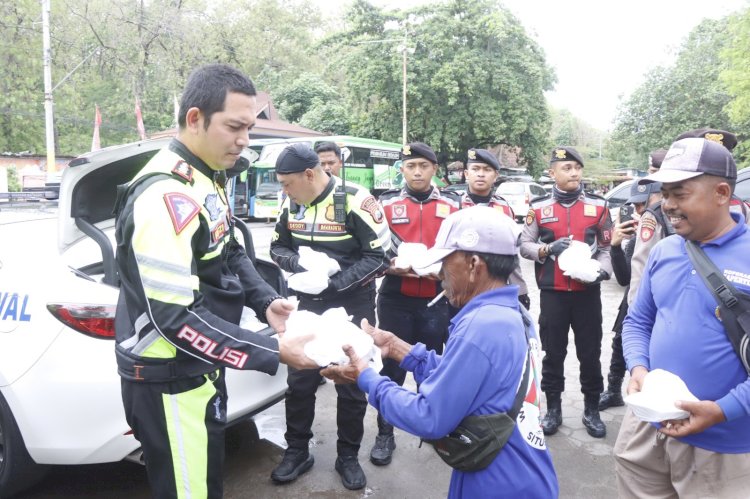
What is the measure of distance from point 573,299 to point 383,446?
1.67 meters

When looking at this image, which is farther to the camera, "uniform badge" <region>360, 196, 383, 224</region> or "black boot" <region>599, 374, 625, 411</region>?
"black boot" <region>599, 374, 625, 411</region>

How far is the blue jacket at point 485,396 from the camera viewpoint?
A: 1613mm

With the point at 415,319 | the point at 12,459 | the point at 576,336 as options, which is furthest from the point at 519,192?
the point at 12,459

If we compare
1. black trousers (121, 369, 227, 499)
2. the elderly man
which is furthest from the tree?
black trousers (121, 369, 227, 499)

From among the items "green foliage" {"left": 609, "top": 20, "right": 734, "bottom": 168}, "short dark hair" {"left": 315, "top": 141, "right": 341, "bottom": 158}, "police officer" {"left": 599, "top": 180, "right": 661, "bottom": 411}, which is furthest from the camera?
"green foliage" {"left": 609, "top": 20, "right": 734, "bottom": 168}

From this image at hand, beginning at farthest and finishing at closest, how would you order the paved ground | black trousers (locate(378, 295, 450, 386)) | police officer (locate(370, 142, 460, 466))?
black trousers (locate(378, 295, 450, 386)) → police officer (locate(370, 142, 460, 466)) → the paved ground

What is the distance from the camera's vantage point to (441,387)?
5.34 feet

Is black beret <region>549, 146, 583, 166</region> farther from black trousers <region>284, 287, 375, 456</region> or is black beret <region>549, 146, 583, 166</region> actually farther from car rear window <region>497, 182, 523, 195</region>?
car rear window <region>497, 182, 523, 195</region>

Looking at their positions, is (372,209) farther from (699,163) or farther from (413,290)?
(699,163)

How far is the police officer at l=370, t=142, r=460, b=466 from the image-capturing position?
3.68m

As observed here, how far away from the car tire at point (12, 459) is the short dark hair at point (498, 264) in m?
2.43

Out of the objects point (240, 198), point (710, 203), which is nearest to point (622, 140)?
point (240, 198)

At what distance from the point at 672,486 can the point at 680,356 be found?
546 mm

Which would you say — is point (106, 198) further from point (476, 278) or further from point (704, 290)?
point (704, 290)
